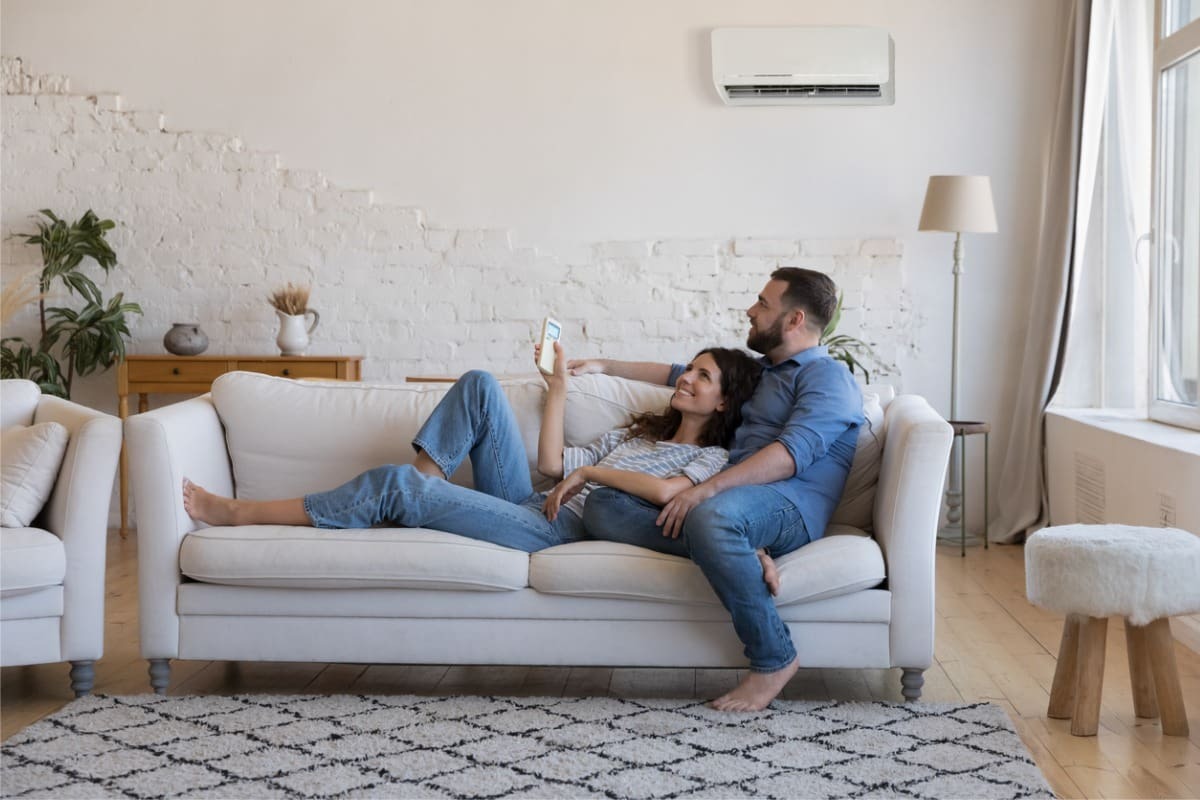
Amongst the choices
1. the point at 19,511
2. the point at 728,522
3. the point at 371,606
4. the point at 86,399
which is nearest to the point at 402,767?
the point at 371,606

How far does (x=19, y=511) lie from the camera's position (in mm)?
2961

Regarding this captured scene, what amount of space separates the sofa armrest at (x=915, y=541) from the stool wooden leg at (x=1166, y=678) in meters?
0.49

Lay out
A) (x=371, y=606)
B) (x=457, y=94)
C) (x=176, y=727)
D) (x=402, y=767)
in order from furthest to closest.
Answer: (x=457, y=94) → (x=371, y=606) → (x=176, y=727) → (x=402, y=767)

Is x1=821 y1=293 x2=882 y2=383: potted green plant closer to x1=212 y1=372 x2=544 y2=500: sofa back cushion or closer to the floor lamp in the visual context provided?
the floor lamp

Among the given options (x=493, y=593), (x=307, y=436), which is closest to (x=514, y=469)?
(x=493, y=593)

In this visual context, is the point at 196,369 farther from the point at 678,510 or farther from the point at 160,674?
the point at 678,510

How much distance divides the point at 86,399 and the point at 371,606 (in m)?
3.32

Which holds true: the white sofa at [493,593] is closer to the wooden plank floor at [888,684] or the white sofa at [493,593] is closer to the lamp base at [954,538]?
the wooden plank floor at [888,684]

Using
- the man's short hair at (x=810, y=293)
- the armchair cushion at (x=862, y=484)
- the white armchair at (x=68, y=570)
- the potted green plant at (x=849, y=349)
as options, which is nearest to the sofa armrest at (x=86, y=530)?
the white armchair at (x=68, y=570)

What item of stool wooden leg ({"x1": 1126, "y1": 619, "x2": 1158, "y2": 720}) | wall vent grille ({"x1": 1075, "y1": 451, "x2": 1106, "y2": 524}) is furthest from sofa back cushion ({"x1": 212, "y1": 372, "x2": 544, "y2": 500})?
wall vent grille ({"x1": 1075, "y1": 451, "x2": 1106, "y2": 524})

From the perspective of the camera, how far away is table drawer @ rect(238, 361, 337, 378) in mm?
5234

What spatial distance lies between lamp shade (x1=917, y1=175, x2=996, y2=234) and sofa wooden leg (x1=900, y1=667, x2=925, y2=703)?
2451 mm

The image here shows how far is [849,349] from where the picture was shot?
5387 millimetres

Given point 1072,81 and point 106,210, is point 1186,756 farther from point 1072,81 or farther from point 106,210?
point 106,210
